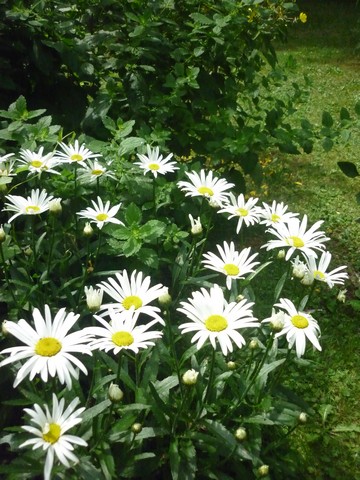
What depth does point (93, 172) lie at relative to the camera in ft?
6.95

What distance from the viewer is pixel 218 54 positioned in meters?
2.90

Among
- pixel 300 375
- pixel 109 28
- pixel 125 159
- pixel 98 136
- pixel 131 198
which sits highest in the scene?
pixel 109 28

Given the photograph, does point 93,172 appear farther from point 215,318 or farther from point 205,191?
point 215,318

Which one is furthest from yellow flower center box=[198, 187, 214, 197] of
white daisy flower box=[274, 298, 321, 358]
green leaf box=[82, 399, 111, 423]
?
green leaf box=[82, 399, 111, 423]

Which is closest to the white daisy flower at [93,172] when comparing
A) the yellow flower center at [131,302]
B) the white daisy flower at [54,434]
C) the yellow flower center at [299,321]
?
the yellow flower center at [131,302]

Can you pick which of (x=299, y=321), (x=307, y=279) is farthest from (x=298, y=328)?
(x=307, y=279)

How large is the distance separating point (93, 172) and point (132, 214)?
8.8 inches

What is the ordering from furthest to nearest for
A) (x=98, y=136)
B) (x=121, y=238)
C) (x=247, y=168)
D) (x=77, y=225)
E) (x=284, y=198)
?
(x=284, y=198) < (x=247, y=168) < (x=98, y=136) < (x=77, y=225) < (x=121, y=238)

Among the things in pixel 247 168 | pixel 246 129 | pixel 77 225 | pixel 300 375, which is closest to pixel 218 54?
pixel 246 129

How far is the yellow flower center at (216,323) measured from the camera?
Result: 1515 mm

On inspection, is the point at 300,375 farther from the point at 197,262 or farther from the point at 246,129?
the point at 246,129

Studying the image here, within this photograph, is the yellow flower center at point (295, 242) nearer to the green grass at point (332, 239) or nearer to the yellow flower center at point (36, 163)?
the green grass at point (332, 239)

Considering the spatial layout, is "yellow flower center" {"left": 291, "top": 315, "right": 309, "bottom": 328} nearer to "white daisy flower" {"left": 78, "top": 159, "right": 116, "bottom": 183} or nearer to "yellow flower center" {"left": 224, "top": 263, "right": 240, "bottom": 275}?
"yellow flower center" {"left": 224, "top": 263, "right": 240, "bottom": 275}

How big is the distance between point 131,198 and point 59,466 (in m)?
1.08
